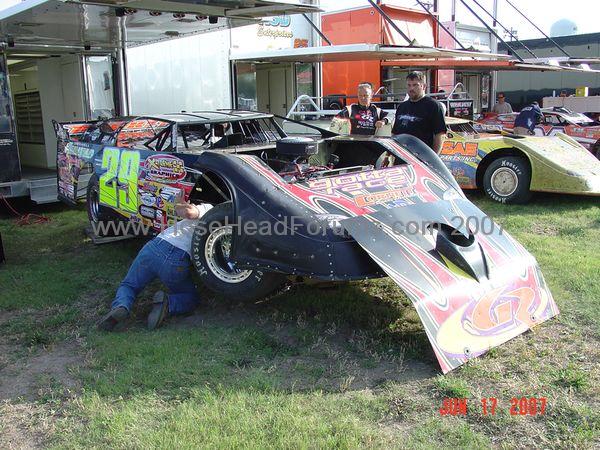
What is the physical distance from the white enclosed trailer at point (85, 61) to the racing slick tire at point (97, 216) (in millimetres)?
1813

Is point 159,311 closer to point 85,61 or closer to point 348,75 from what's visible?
point 85,61

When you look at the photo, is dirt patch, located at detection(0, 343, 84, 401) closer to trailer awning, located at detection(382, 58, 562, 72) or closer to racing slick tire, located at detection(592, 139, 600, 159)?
racing slick tire, located at detection(592, 139, 600, 159)

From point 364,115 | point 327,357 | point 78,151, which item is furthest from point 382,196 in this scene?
point 78,151

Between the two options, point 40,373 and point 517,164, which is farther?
point 517,164

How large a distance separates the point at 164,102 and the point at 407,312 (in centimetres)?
722

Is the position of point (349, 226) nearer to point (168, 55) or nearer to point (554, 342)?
point (554, 342)

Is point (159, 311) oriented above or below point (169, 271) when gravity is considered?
below

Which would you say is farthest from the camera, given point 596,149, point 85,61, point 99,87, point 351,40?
point 351,40

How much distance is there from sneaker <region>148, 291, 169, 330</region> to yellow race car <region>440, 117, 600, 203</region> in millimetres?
5336

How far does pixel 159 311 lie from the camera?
13.0ft

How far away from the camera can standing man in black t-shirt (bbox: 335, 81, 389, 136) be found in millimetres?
6807

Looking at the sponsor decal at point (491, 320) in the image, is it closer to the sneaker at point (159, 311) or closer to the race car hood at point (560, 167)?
the sneaker at point (159, 311)

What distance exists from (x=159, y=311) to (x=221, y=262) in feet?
1.78

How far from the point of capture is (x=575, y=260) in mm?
5164
